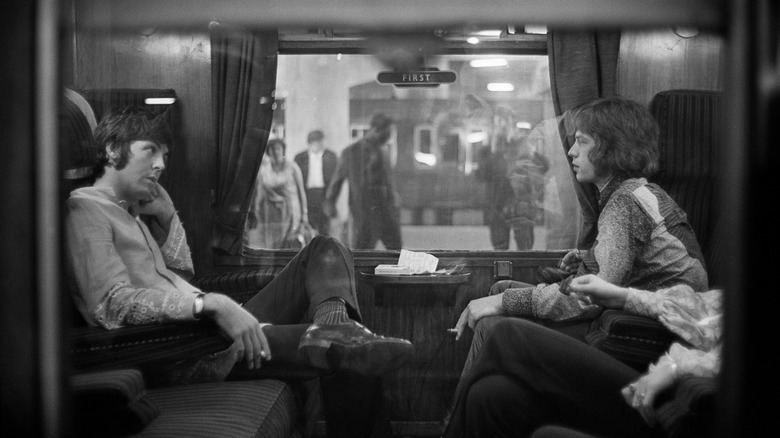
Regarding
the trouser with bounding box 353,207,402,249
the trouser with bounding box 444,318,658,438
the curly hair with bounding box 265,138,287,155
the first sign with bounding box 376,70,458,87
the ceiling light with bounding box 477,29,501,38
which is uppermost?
the ceiling light with bounding box 477,29,501,38

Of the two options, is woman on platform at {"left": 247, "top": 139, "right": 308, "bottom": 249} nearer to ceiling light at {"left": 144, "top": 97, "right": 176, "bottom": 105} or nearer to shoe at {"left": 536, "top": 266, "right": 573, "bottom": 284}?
ceiling light at {"left": 144, "top": 97, "right": 176, "bottom": 105}

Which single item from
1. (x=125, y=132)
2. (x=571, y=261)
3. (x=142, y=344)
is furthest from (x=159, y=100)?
(x=571, y=261)

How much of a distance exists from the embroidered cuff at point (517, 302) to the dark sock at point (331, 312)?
348 millimetres

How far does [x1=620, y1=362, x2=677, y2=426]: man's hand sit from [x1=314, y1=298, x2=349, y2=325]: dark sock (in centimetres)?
56

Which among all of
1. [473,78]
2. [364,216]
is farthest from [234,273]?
[473,78]

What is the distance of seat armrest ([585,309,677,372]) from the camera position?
Answer: 3.89ft

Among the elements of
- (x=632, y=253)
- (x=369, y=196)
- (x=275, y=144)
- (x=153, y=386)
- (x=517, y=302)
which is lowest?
(x=153, y=386)

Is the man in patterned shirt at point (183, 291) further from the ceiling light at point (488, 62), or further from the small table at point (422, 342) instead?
the ceiling light at point (488, 62)

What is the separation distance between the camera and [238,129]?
152 centimetres

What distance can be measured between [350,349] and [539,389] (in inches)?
14.9

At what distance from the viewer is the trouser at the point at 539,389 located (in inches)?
44.3

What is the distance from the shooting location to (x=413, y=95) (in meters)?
1.44

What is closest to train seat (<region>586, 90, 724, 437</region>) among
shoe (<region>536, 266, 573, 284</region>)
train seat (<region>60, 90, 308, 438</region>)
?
shoe (<region>536, 266, 573, 284</region>)

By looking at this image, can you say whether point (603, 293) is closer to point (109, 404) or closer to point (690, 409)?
point (690, 409)
